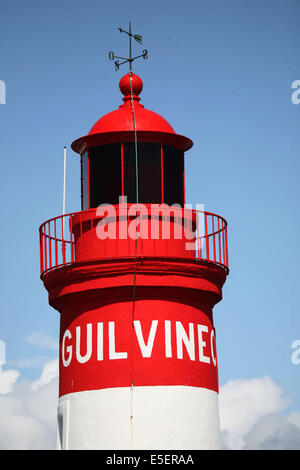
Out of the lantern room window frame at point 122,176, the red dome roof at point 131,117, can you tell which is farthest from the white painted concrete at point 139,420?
the red dome roof at point 131,117

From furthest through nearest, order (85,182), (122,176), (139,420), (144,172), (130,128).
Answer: (85,182)
(130,128)
(144,172)
(122,176)
(139,420)

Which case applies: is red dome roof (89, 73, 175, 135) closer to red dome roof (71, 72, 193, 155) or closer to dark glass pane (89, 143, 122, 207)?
red dome roof (71, 72, 193, 155)

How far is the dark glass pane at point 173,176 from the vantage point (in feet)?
88.2

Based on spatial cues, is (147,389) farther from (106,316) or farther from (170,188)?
(170,188)

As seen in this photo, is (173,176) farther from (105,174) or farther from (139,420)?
(139,420)

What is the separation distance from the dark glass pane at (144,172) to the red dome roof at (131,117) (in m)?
0.40

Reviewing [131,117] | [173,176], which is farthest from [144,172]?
[131,117]

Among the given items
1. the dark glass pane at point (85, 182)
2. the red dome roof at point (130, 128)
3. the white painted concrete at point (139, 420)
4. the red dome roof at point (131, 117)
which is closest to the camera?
the white painted concrete at point (139, 420)

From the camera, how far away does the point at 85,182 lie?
27.3 metres

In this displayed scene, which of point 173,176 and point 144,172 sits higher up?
point 173,176

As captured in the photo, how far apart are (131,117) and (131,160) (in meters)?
1.03

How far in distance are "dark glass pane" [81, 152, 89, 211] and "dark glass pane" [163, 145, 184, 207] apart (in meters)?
1.74

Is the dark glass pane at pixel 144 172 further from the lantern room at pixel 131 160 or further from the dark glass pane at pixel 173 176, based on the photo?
the dark glass pane at pixel 173 176
